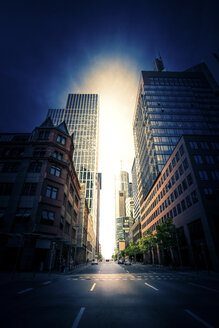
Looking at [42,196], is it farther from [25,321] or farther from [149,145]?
[149,145]

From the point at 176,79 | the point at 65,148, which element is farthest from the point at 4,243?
the point at 176,79

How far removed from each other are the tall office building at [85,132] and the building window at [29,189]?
80816mm

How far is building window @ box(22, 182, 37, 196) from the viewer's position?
2858 cm

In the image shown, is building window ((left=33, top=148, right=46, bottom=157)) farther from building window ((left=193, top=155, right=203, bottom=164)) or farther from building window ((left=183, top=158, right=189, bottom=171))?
building window ((left=193, top=155, right=203, bottom=164))

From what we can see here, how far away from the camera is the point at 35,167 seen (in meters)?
31.3

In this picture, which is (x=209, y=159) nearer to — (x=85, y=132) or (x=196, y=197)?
(x=196, y=197)

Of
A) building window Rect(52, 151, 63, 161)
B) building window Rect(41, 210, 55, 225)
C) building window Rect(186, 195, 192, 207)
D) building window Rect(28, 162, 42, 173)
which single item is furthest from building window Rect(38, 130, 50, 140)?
building window Rect(186, 195, 192, 207)

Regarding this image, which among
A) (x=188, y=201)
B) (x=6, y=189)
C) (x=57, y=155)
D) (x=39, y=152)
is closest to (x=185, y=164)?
(x=188, y=201)

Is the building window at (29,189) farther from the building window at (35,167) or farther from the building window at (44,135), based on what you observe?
the building window at (44,135)

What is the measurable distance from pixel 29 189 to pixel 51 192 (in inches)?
151

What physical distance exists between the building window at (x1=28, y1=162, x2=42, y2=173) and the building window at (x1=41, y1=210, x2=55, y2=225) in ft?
26.7

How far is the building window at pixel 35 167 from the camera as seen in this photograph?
30909mm

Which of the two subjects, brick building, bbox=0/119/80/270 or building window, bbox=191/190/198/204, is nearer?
brick building, bbox=0/119/80/270

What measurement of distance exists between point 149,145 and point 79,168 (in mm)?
57493
